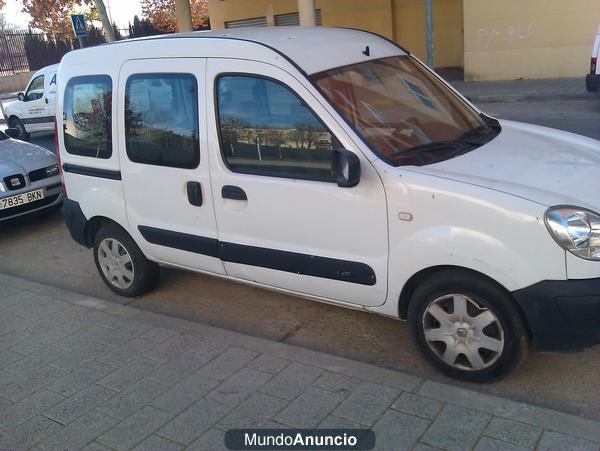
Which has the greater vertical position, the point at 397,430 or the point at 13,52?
the point at 13,52

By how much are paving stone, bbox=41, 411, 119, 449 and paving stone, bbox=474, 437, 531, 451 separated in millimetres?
1835

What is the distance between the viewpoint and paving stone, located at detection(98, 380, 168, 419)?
11.2 feet

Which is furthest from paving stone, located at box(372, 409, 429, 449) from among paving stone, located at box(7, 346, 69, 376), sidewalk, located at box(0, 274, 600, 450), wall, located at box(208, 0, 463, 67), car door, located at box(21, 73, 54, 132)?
wall, located at box(208, 0, 463, 67)

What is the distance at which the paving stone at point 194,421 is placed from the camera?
3143 mm

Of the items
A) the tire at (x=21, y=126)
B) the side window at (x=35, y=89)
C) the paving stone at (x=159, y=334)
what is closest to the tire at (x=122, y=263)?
the paving stone at (x=159, y=334)

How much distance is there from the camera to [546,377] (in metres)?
3.46

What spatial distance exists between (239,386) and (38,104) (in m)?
13.0

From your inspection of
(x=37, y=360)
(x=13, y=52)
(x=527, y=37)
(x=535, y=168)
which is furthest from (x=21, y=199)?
(x=13, y=52)

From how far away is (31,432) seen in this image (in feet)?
10.9

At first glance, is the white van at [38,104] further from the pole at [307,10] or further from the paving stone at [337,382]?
the paving stone at [337,382]

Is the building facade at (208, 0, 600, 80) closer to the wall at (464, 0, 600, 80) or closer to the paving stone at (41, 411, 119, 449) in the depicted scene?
the wall at (464, 0, 600, 80)

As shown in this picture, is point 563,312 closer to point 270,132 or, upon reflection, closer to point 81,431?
point 270,132

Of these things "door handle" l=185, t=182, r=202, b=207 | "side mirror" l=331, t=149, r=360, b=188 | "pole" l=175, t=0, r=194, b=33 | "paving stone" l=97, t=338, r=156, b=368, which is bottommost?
"paving stone" l=97, t=338, r=156, b=368

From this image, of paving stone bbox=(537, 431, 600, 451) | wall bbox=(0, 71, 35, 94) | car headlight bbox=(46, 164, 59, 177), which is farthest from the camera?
wall bbox=(0, 71, 35, 94)
